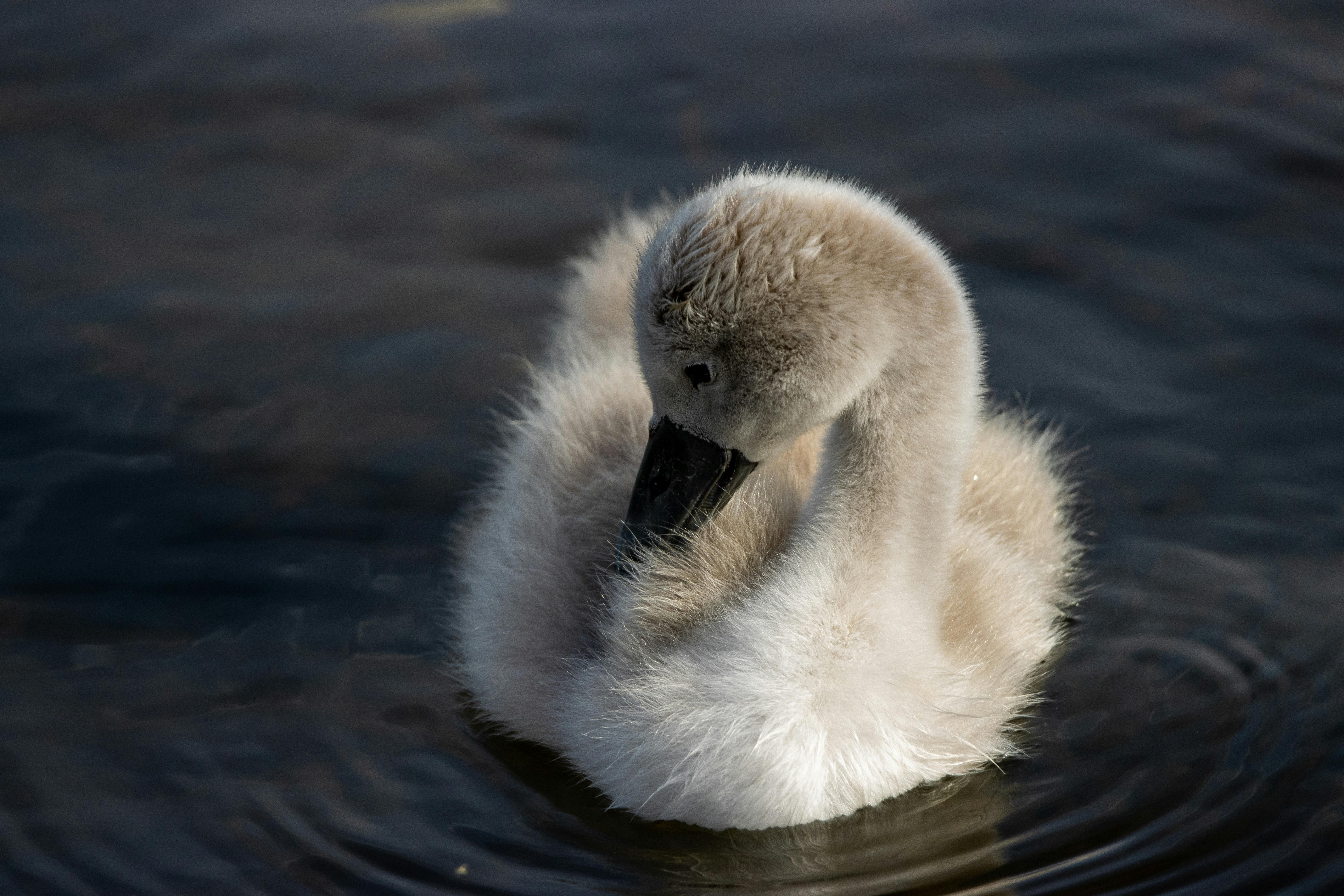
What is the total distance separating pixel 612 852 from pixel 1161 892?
136 cm

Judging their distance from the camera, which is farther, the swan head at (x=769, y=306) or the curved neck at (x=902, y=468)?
the curved neck at (x=902, y=468)

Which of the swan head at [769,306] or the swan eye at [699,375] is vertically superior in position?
the swan head at [769,306]

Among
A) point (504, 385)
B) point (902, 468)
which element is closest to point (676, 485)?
point (902, 468)

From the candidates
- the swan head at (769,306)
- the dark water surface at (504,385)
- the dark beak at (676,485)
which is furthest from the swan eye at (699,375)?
the dark water surface at (504,385)

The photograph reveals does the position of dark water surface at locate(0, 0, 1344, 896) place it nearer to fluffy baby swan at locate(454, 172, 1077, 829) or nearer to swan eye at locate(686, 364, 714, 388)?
fluffy baby swan at locate(454, 172, 1077, 829)

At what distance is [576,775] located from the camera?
12.6ft

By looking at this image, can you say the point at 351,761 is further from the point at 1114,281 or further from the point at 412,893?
the point at 1114,281

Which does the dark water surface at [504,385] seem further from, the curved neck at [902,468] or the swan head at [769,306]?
the swan head at [769,306]

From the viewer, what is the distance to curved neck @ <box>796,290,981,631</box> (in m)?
3.39

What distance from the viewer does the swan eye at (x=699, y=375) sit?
3.31m

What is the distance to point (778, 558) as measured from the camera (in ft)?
11.7

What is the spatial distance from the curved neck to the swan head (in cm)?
8

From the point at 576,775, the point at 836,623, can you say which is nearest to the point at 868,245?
the point at 836,623

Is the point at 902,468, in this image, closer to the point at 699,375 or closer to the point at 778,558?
the point at 778,558
